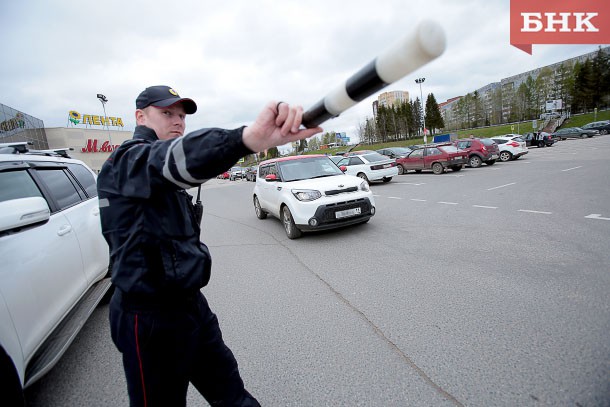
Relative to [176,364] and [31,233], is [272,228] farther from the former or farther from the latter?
[176,364]

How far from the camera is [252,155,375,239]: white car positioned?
585cm

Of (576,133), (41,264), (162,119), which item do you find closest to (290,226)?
(41,264)

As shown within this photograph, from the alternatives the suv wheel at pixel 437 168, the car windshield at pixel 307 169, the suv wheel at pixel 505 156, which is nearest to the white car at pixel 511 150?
the suv wheel at pixel 505 156

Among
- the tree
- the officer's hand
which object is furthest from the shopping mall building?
the tree

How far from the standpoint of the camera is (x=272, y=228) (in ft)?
25.1

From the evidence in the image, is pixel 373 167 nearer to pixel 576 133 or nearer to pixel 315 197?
pixel 315 197

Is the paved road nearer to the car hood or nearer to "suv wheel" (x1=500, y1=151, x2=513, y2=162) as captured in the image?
the car hood

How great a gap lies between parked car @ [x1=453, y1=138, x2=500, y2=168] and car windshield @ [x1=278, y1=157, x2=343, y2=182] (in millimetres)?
11897

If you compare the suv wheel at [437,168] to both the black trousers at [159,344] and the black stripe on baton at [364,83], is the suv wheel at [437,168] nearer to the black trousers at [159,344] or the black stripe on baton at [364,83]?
the black trousers at [159,344]

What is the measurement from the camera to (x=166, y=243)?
129 cm

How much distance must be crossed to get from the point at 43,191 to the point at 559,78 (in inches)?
3623

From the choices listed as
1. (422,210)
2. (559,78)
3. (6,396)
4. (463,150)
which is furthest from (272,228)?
(559,78)

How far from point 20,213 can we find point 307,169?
5547 mm

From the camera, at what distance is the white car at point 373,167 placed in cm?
1393
